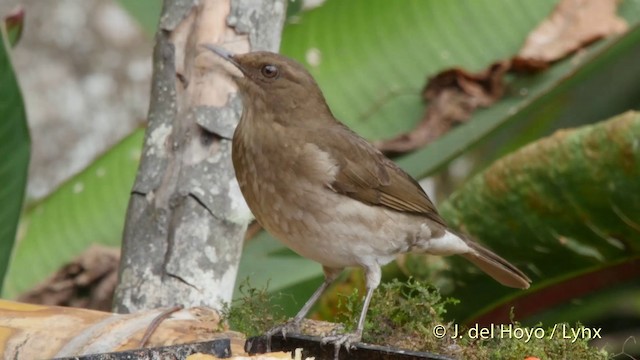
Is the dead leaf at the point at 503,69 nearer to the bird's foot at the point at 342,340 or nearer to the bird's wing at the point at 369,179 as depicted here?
the bird's wing at the point at 369,179

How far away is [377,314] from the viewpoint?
12.8ft

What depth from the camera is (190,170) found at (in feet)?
16.2

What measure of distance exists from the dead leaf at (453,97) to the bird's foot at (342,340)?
2.84m

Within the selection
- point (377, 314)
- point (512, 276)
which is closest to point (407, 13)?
point (512, 276)

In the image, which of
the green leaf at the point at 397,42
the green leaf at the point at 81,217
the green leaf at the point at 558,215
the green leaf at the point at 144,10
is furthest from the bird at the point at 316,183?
the green leaf at the point at 81,217

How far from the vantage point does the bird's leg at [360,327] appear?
3576 mm

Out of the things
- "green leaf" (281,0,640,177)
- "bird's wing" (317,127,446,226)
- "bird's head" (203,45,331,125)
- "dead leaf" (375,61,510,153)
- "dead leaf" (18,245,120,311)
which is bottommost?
"dead leaf" (18,245,120,311)

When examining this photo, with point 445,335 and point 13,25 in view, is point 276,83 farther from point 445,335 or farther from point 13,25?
point 13,25

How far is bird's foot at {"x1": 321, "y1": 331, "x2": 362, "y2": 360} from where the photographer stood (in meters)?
Result: 3.54

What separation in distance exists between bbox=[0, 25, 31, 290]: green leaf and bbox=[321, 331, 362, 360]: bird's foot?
2235 mm

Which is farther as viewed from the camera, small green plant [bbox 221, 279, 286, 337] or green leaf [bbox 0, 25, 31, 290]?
green leaf [bbox 0, 25, 31, 290]

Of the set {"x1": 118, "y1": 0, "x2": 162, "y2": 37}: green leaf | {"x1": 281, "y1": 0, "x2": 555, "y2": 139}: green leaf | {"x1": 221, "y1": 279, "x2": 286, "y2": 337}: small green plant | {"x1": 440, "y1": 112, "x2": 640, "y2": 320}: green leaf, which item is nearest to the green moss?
{"x1": 221, "y1": 279, "x2": 286, "y2": 337}: small green plant

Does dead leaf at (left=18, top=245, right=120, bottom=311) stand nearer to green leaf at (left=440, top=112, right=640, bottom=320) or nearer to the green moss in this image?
green leaf at (left=440, top=112, right=640, bottom=320)

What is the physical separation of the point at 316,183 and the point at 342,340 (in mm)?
966
